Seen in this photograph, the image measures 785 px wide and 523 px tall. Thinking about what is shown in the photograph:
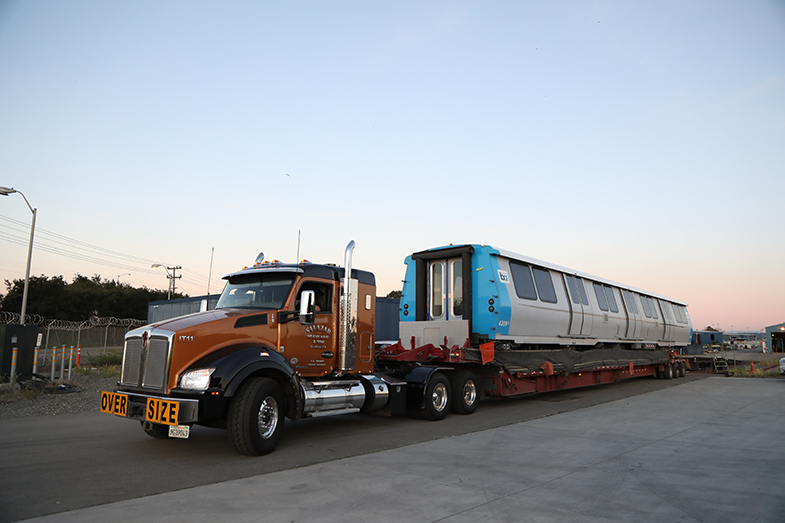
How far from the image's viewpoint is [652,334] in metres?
20.5

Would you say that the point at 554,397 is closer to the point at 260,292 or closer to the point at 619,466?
the point at 619,466

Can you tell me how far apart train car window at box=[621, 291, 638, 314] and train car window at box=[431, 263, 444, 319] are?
29.5ft

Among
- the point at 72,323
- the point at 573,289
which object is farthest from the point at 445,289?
the point at 72,323

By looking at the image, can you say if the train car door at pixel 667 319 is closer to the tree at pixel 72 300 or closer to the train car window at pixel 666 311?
the train car window at pixel 666 311

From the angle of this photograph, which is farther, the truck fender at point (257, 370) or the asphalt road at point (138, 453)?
the truck fender at point (257, 370)

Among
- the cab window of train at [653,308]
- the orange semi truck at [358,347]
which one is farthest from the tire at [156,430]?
the cab window of train at [653,308]

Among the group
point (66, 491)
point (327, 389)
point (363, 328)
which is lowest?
point (66, 491)

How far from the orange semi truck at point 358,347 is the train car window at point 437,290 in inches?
1.0

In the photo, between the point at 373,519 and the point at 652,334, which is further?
the point at 652,334

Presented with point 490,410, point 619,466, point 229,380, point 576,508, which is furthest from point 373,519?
point 490,410

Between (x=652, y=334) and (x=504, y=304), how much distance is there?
12007mm

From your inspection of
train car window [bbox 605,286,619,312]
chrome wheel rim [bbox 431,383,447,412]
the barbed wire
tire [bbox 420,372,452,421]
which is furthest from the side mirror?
the barbed wire

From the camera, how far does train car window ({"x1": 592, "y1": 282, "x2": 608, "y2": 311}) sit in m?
16.4

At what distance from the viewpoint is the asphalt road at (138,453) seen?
542 cm
